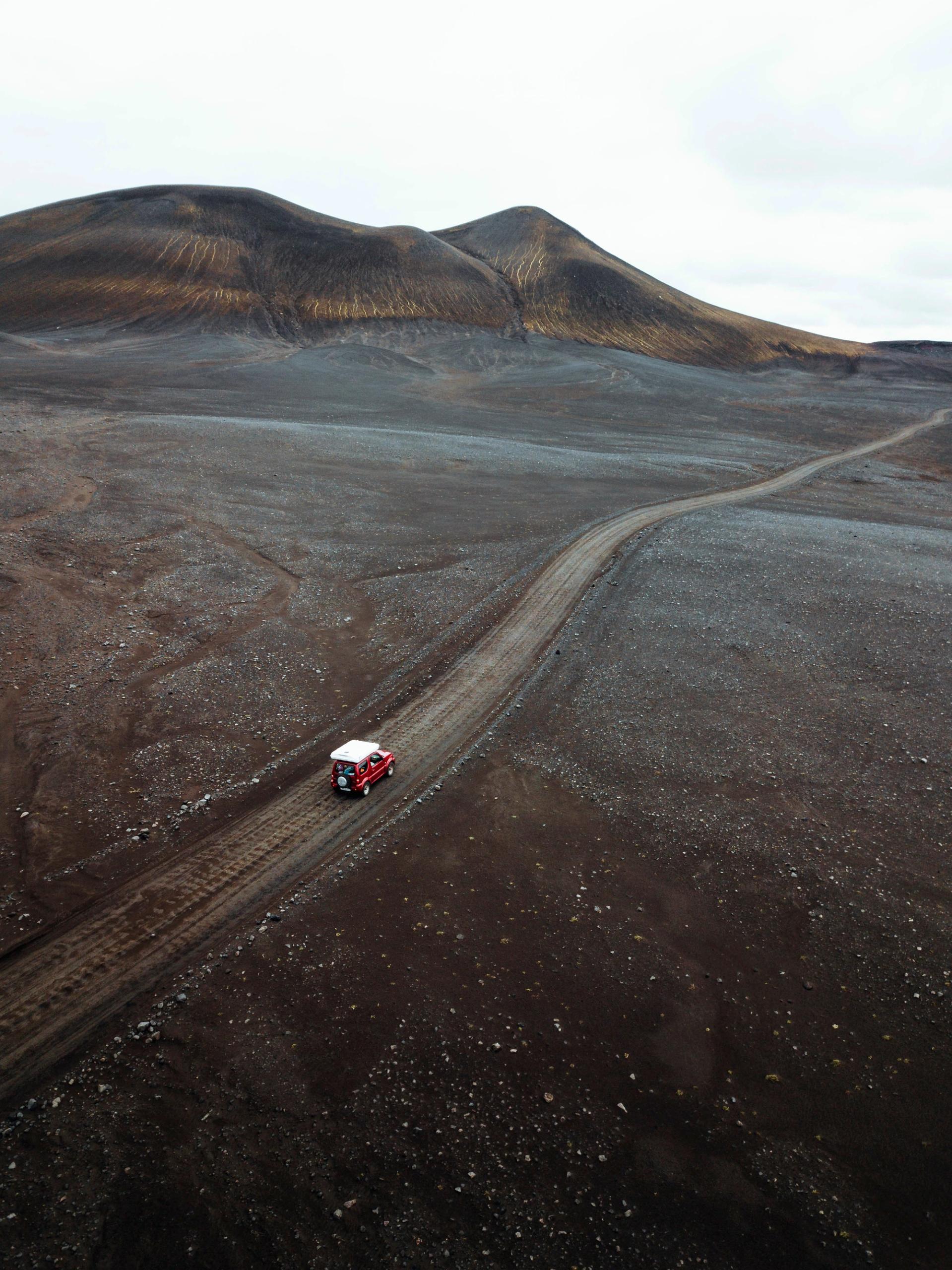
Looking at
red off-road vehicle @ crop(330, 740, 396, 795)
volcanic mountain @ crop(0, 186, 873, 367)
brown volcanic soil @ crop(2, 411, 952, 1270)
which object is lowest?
brown volcanic soil @ crop(2, 411, 952, 1270)

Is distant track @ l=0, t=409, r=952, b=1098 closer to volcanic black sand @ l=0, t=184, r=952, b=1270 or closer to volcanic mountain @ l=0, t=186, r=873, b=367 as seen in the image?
volcanic black sand @ l=0, t=184, r=952, b=1270

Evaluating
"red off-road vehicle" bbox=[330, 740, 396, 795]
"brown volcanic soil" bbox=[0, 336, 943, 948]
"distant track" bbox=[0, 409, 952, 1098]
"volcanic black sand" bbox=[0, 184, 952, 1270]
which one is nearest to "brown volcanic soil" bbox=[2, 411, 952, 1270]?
"volcanic black sand" bbox=[0, 184, 952, 1270]

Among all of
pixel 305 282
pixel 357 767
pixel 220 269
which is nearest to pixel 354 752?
pixel 357 767

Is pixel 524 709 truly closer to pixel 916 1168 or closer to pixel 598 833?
pixel 598 833

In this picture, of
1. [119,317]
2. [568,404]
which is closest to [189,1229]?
[568,404]

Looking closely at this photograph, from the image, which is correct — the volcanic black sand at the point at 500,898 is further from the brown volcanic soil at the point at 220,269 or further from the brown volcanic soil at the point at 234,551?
the brown volcanic soil at the point at 220,269

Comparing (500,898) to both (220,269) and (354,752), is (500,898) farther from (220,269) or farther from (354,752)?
(220,269)
